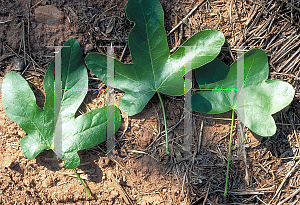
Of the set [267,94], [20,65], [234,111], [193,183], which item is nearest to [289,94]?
[267,94]

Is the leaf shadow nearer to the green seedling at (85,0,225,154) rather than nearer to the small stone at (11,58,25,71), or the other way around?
the green seedling at (85,0,225,154)

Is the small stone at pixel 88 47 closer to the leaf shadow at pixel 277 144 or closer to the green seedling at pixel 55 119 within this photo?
the green seedling at pixel 55 119

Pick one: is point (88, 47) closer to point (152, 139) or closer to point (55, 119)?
point (55, 119)

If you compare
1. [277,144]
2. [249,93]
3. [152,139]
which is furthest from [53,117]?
[277,144]

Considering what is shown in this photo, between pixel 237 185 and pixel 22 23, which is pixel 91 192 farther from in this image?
pixel 22 23

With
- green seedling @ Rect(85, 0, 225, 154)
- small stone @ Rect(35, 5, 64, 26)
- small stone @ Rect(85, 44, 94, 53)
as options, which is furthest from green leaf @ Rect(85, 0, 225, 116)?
small stone @ Rect(35, 5, 64, 26)

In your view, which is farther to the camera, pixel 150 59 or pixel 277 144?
pixel 277 144
